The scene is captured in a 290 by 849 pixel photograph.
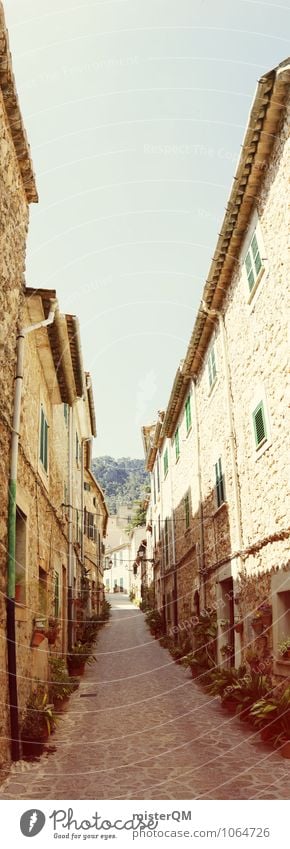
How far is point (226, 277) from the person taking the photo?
480 inches

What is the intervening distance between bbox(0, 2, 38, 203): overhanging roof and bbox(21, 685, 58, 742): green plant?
754 centimetres

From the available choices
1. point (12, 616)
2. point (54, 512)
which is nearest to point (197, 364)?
point (54, 512)

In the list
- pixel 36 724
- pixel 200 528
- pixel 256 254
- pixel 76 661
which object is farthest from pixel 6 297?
pixel 76 661

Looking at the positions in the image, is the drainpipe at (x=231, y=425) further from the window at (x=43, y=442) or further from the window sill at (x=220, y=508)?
the window at (x=43, y=442)

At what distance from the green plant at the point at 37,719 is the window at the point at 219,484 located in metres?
5.56

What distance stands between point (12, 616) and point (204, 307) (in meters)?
8.13

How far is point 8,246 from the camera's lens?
7.98 m

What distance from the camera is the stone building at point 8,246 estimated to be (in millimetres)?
7055

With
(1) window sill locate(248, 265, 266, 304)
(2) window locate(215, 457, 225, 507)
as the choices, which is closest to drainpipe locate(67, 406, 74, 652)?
(2) window locate(215, 457, 225, 507)

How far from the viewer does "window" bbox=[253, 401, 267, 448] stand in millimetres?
9531

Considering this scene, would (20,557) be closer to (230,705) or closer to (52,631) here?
(52,631)

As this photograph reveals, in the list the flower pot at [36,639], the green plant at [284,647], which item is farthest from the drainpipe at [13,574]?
the green plant at [284,647]
